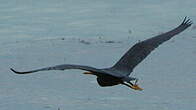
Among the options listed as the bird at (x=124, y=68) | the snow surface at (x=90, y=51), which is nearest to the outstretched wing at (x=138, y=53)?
the bird at (x=124, y=68)

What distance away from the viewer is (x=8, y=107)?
762 centimetres

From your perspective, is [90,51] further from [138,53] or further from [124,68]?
[124,68]

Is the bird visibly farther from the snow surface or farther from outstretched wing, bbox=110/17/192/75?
the snow surface

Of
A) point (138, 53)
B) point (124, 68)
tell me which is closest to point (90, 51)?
point (138, 53)

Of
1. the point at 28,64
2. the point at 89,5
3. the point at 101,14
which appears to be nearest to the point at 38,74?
the point at 28,64

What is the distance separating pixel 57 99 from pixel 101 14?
16.9 ft

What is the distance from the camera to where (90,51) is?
10.2 meters

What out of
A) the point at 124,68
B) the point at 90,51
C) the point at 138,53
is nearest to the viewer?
the point at 124,68

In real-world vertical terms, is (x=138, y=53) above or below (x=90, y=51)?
above

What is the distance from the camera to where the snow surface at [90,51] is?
7934 mm

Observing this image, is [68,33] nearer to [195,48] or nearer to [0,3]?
[195,48]

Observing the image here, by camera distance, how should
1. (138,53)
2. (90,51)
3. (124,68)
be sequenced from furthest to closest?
(90,51) → (138,53) → (124,68)

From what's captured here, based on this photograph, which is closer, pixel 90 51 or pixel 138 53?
pixel 138 53

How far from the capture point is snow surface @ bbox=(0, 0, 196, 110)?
26.0 ft
